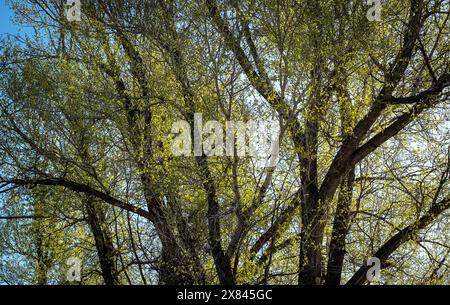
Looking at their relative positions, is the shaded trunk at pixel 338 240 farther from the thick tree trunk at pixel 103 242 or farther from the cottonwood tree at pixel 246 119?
the thick tree trunk at pixel 103 242

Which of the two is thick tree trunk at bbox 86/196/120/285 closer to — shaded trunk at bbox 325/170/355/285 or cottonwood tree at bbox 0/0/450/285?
cottonwood tree at bbox 0/0/450/285

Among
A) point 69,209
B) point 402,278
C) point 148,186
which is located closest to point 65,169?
point 69,209

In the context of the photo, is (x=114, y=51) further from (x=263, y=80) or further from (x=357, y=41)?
(x=357, y=41)

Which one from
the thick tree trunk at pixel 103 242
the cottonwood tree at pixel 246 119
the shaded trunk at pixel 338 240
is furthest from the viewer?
the thick tree trunk at pixel 103 242

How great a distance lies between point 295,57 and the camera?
1038cm

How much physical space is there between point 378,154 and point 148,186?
210 inches

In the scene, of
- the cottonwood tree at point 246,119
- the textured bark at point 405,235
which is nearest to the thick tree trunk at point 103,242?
the cottonwood tree at point 246,119

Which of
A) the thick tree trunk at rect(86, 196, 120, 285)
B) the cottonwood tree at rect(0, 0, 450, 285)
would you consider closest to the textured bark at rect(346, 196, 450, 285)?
the cottonwood tree at rect(0, 0, 450, 285)

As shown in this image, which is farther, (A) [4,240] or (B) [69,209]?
(A) [4,240]

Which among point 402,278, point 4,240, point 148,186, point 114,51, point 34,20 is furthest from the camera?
point 4,240

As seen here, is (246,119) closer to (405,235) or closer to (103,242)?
(405,235)

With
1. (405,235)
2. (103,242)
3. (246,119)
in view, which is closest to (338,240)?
(405,235)

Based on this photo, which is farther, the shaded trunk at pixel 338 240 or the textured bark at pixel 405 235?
the shaded trunk at pixel 338 240

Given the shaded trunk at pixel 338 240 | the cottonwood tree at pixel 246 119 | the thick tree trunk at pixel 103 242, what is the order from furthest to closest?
the thick tree trunk at pixel 103 242, the shaded trunk at pixel 338 240, the cottonwood tree at pixel 246 119
